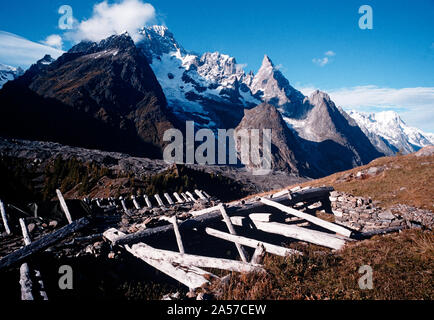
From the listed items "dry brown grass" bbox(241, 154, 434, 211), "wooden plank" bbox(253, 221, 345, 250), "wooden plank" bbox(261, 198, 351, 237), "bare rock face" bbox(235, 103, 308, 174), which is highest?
"bare rock face" bbox(235, 103, 308, 174)

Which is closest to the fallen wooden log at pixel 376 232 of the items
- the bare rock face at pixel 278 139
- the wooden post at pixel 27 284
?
the wooden post at pixel 27 284

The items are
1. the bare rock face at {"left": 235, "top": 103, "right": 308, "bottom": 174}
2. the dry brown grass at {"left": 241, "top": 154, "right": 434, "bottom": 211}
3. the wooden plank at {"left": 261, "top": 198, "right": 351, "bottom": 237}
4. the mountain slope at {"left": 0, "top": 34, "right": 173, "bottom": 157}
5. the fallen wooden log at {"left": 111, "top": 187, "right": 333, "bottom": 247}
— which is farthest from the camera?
the bare rock face at {"left": 235, "top": 103, "right": 308, "bottom": 174}

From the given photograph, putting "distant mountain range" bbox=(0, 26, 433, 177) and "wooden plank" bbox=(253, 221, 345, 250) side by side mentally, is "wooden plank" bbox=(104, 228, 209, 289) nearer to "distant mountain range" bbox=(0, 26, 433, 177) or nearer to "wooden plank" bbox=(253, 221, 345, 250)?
"wooden plank" bbox=(253, 221, 345, 250)

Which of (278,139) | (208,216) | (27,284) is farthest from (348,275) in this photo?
(278,139)

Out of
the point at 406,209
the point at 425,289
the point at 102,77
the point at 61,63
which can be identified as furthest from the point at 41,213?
the point at 61,63

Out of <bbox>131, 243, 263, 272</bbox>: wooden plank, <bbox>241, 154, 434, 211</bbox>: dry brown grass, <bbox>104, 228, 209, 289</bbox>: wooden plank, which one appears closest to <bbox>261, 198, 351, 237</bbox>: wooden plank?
<bbox>131, 243, 263, 272</bbox>: wooden plank

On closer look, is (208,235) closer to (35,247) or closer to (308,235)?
(308,235)

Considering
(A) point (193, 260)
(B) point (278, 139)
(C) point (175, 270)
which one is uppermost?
(B) point (278, 139)
